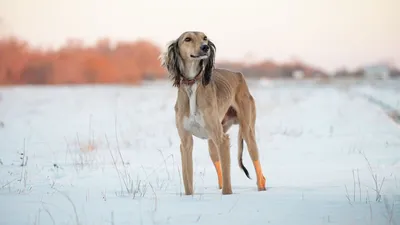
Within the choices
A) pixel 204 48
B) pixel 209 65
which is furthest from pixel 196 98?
pixel 204 48

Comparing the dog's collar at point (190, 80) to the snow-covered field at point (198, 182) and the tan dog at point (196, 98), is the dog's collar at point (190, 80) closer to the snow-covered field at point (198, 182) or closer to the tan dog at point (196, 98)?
the tan dog at point (196, 98)

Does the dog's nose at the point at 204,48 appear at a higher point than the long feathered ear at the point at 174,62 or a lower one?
higher

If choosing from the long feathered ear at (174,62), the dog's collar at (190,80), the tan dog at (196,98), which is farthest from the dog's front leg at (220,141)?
the long feathered ear at (174,62)

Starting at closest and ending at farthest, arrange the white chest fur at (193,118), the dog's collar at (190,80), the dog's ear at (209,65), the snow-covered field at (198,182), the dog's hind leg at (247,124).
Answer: the snow-covered field at (198,182) → the white chest fur at (193,118) → the dog's collar at (190,80) → the dog's ear at (209,65) → the dog's hind leg at (247,124)

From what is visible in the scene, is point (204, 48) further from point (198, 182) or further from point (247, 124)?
point (198, 182)

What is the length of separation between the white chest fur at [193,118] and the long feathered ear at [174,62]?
0.87 ft

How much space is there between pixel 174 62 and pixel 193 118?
31.2 inches

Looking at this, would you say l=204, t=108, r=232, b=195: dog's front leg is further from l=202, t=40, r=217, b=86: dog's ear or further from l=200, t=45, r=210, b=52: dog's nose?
l=200, t=45, r=210, b=52: dog's nose

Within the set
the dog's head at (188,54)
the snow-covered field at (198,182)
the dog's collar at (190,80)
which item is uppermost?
the dog's head at (188,54)

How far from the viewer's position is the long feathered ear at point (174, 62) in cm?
658

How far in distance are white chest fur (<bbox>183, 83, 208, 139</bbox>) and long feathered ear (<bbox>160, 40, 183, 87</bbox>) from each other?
0.87 ft

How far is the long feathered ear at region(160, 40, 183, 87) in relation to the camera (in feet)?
21.6

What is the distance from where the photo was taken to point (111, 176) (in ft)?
27.1

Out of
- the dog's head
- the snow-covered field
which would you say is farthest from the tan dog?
the snow-covered field
